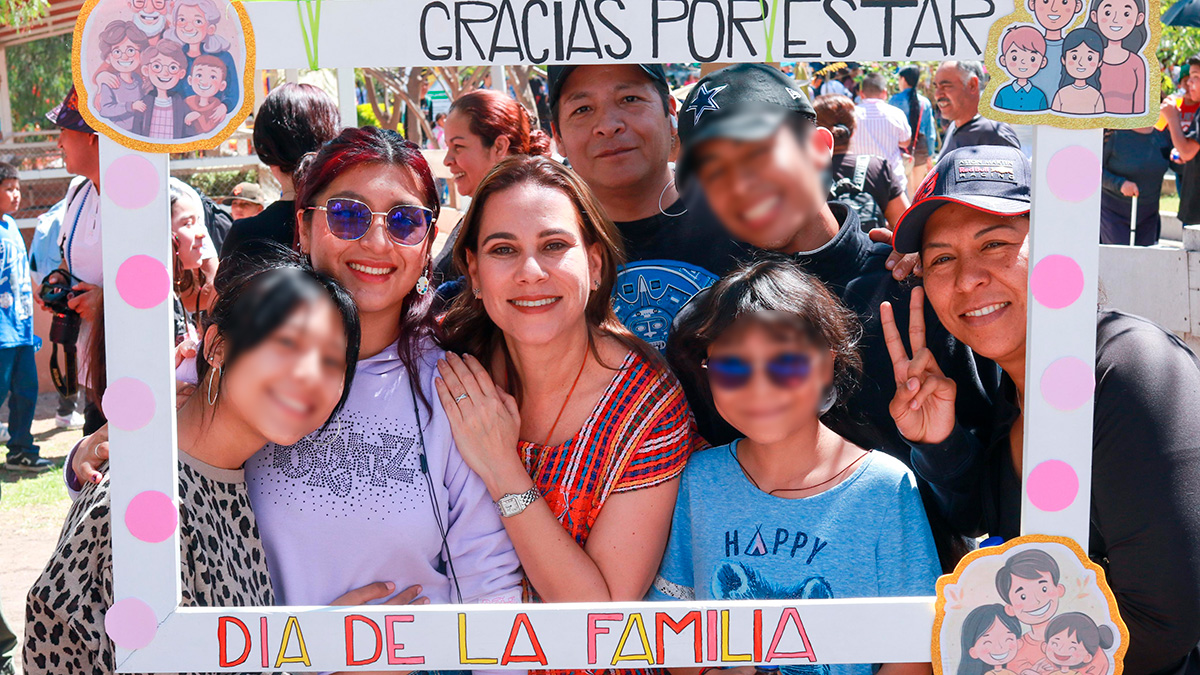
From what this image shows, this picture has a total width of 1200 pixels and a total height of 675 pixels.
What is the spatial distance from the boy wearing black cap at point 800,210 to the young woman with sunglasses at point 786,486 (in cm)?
13

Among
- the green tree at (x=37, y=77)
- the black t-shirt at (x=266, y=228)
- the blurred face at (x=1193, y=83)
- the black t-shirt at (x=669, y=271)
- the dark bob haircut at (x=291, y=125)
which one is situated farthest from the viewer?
the green tree at (x=37, y=77)

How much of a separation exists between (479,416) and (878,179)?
420 centimetres

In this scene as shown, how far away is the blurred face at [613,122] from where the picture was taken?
248cm

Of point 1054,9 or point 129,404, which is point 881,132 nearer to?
point 1054,9

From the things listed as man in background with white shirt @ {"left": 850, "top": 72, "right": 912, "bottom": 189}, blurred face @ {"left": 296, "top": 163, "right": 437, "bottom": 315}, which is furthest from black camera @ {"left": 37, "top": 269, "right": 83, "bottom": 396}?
man in background with white shirt @ {"left": 850, "top": 72, "right": 912, "bottom": 189}

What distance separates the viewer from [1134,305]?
17.9 ft

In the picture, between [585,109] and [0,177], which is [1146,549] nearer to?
[585,109]

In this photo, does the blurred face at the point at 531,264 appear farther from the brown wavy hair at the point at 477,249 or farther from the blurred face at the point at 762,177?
the blurred face at the point at 762,177

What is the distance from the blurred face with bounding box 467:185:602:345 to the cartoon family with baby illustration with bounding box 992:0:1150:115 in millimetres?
729

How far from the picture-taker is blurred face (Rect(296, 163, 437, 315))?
1699mm

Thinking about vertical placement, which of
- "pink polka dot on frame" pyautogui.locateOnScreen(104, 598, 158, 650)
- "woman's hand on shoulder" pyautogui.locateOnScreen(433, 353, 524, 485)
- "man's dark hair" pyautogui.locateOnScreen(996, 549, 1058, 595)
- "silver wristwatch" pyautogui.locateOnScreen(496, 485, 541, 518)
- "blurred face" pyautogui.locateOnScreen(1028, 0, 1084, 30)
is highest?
"blurred face" pyautogui.locateOnScreen(1028, 0, 1084, 30)

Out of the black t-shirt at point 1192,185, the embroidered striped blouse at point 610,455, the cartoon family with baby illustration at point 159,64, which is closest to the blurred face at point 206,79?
the cartoon family with baby illustration at point 159,64

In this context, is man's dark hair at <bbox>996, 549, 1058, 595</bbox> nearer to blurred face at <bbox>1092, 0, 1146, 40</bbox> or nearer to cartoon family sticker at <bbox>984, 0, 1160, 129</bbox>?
cartoon family sticker at <bbox>984, 0, 1160, 129</bbox>

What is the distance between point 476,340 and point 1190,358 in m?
1.27
